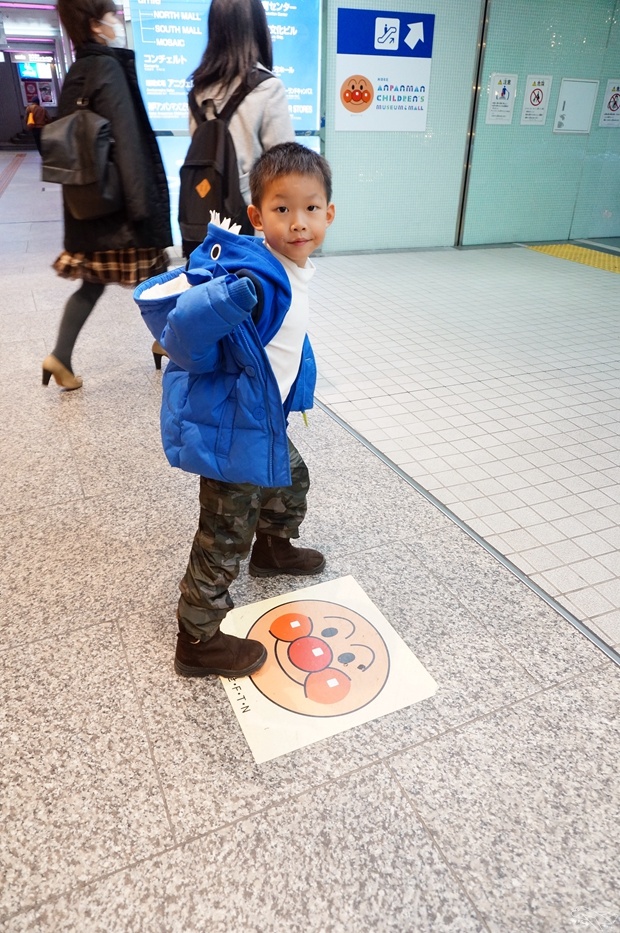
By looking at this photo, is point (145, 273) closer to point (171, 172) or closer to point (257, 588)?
point (257, 588)

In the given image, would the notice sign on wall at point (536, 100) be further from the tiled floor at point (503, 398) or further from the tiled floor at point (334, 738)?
the tiled floor at point (334, 738)

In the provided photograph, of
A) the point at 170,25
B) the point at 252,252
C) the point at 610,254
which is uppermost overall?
the point at 170,25

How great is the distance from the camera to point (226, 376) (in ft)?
3.80

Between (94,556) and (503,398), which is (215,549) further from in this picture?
(503,398)

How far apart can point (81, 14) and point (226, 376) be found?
1901 mm

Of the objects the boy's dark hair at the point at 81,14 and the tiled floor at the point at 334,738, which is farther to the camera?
the boy's dark hair at the point at 81,14

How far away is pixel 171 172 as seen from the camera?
16.8 ft

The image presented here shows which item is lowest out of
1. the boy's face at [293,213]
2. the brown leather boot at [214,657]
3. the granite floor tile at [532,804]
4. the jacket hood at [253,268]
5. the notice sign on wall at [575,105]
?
the granite floor tile at [532,804]

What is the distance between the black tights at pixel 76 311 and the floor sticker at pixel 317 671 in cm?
168

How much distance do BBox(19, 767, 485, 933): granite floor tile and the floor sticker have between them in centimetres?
18

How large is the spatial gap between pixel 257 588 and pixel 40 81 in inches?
1013

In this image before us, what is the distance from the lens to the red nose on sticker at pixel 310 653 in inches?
57.1

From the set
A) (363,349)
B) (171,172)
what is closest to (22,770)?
(363,349)

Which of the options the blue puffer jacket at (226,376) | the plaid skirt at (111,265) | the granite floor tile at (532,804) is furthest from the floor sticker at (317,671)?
the plaid skirt at (111,265)
